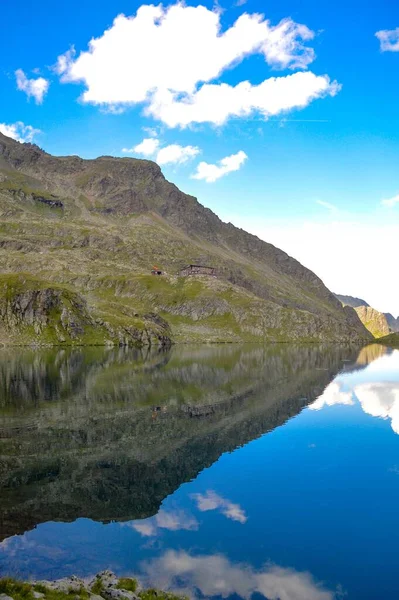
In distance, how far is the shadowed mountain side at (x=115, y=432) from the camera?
43.5 meters

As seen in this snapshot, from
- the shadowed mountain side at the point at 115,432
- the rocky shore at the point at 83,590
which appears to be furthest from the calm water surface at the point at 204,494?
the rocky shore at the point at 83,590

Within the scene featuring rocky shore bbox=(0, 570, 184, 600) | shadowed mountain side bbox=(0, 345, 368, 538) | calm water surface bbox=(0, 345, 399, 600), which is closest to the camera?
rocky shore bbox=(0, 570, 184, 600)

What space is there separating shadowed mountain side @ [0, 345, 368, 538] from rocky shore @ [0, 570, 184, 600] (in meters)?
11.8

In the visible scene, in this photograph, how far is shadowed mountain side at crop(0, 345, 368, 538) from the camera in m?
43.5

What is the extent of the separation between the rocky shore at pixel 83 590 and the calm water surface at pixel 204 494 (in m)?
2.42

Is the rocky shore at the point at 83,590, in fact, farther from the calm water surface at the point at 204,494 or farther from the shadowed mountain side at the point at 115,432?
the shadowed mountain side at the point at 115,432

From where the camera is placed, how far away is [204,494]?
153 feet

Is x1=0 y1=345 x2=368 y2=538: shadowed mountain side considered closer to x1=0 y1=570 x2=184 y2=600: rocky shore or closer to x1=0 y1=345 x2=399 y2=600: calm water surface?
x1=0 y1=345 x2=399 y2=600: calm water surface

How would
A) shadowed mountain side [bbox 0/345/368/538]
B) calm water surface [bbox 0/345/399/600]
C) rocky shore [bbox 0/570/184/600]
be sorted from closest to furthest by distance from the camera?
rocky shore [bbox 0/570/184/600] → calm water surface [bbox 0/345/399/600] → shadowed mountain side [bbox 0/345/368/538]

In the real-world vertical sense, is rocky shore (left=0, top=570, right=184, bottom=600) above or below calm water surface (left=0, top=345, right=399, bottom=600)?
above

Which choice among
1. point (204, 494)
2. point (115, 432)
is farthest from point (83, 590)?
point (115, 432)

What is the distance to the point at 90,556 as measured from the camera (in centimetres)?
3344

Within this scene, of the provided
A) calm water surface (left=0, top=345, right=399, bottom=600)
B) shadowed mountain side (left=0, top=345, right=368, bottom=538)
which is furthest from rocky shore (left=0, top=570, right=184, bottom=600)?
shadowed mountain side (left=0, top=345, right=368, bottom=538)

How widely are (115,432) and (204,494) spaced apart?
26795mm
